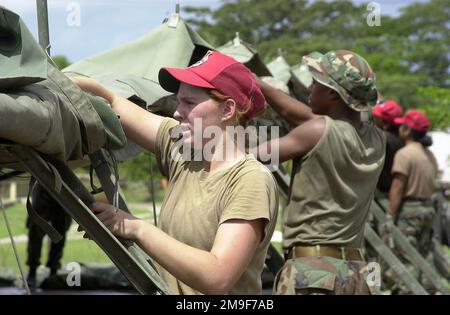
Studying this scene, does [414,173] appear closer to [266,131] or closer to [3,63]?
[266,131]

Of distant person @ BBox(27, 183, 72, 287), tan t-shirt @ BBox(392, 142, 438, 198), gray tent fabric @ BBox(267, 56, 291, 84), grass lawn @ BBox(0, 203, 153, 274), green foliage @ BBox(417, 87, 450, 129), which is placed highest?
gray tent fabric @ BBox(267, 56, 291, 84)

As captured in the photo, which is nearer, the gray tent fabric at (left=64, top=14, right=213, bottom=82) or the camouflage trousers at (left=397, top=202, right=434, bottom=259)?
the gray tent fabric at (left=64, top=14, right=213, bottom=82)

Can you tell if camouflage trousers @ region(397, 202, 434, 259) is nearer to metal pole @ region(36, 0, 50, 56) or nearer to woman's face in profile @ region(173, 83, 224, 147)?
metal pole @ region(36, 0, 50, 56)

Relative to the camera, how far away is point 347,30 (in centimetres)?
4166

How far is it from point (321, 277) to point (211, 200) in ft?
5.60

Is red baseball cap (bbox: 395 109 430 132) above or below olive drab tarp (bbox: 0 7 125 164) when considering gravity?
below

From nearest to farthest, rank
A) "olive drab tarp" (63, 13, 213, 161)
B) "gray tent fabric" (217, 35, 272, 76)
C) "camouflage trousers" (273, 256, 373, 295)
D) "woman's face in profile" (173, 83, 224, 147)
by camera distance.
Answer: "woman's face in profile" (173, 83, 224, 147)
"olive drab tarp" (63, 13, 213, 161)
"camouflage trousers" (273, 256, 373, 295)
"gray tent fabric" (217, 35, 272, 76)

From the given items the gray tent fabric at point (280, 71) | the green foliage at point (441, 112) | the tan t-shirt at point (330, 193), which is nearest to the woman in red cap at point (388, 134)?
the gray tent fabric at point (280, 71)

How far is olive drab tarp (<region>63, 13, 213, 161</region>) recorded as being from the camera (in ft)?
13.4

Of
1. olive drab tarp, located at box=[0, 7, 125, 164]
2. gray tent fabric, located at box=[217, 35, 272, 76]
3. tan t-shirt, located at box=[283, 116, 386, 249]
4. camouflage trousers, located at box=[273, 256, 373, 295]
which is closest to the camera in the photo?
olive drab tarp, located at box=[0, 7, 125, 164]

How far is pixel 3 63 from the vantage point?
2.46 meters

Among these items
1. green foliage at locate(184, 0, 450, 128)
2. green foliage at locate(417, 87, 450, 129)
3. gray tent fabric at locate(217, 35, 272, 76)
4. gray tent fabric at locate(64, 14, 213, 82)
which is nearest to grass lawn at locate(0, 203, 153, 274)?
gray tent fabric at locate(217, 35, 272, 76)

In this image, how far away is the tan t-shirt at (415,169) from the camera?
8445 millimetres
